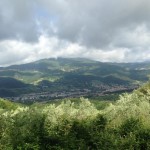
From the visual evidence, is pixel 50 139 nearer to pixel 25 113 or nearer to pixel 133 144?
pixel 25 113

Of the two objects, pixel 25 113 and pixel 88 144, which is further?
pixel 25 113

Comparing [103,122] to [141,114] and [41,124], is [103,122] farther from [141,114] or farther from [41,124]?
[41,124]

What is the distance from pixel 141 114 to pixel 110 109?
7.66 meters

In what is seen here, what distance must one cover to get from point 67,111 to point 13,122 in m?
14.7

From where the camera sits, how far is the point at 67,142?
7012 cm

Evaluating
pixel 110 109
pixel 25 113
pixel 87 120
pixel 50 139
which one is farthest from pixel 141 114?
pixel 25 113

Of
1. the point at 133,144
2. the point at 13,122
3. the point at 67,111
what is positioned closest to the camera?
the point at 133,144

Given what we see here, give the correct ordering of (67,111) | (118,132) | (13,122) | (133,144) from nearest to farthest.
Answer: (133,144) → (118,132) → (67,111) → (13,122)

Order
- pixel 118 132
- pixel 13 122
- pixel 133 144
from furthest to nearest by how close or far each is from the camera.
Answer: pixel 13 122 → pixel 118 132 → pixel 133 144

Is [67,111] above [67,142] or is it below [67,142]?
above

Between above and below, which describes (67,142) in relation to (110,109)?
below

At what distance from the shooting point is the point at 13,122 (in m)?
78.9

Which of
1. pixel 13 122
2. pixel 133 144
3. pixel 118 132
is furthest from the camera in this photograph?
pixel 13 122

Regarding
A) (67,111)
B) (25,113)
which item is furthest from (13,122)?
(67,111)
